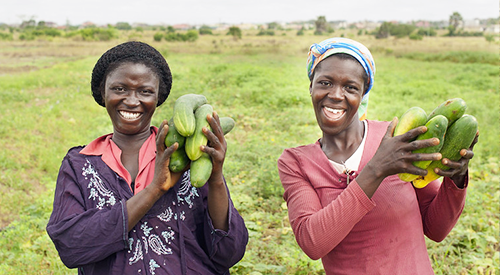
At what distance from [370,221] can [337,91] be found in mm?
717

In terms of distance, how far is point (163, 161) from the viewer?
1.97 metres

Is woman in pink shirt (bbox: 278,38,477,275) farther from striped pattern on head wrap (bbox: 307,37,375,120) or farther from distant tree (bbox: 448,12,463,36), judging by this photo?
distant tree (bbox: 448,12,463,36)

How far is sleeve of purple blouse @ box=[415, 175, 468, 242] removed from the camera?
6.79 ft

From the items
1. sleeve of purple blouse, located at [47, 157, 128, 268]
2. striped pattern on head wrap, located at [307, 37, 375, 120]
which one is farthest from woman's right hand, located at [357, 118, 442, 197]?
sleeve of purple blouse, located at [47, 157, 128, 268]

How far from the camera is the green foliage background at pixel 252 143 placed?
167 inches

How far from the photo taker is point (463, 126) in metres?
1.82

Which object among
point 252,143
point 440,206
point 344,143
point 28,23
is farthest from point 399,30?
point 28,23

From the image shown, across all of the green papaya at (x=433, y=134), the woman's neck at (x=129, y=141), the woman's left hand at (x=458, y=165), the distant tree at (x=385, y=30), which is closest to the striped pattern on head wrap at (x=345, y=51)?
the green papaya at (x=433, y=134)

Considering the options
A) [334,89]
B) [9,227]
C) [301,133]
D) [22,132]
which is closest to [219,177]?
[334,89]

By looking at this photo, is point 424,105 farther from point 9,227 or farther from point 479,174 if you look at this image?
point 9,227

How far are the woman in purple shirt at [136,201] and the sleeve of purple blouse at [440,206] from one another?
1075 mm

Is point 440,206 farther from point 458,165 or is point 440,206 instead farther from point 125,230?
point 125,230

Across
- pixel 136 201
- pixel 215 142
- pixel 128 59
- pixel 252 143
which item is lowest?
pixel 252 143

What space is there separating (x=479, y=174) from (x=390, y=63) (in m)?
18.2
